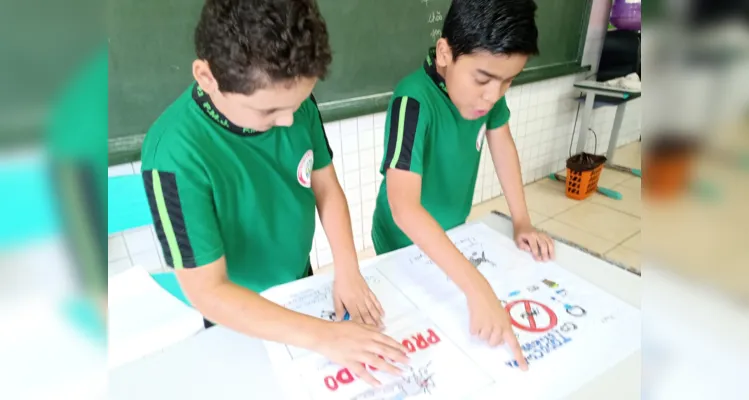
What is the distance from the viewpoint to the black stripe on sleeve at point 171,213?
0.69 meters

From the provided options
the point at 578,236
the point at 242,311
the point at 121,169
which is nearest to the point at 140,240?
the point at 121,169

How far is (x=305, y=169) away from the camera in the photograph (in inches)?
35.7

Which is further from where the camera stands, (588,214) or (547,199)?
(547,199)

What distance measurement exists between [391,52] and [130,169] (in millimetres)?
1139

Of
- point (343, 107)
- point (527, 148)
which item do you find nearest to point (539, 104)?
point (527, 148)

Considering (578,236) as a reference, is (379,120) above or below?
above

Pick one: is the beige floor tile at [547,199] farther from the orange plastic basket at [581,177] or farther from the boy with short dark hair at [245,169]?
the boy with short dark hair at [245,169]

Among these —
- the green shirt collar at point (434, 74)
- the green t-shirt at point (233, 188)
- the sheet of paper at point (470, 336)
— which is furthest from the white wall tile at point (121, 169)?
the green shirt collar at point (434, 74)

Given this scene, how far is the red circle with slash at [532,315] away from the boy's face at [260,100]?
1.64 ft

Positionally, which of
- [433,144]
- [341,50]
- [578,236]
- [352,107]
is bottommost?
[578,236]

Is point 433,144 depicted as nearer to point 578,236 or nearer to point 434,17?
point 434,17

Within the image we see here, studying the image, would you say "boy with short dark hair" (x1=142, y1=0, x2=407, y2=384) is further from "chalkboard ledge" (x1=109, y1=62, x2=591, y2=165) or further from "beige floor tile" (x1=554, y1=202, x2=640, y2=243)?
"beige floor tile" (x1=554, y1=202, x2=640, y2=243)

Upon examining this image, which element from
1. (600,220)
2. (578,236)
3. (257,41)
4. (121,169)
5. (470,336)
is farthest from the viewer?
(600,220)

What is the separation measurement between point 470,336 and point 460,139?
489mm
